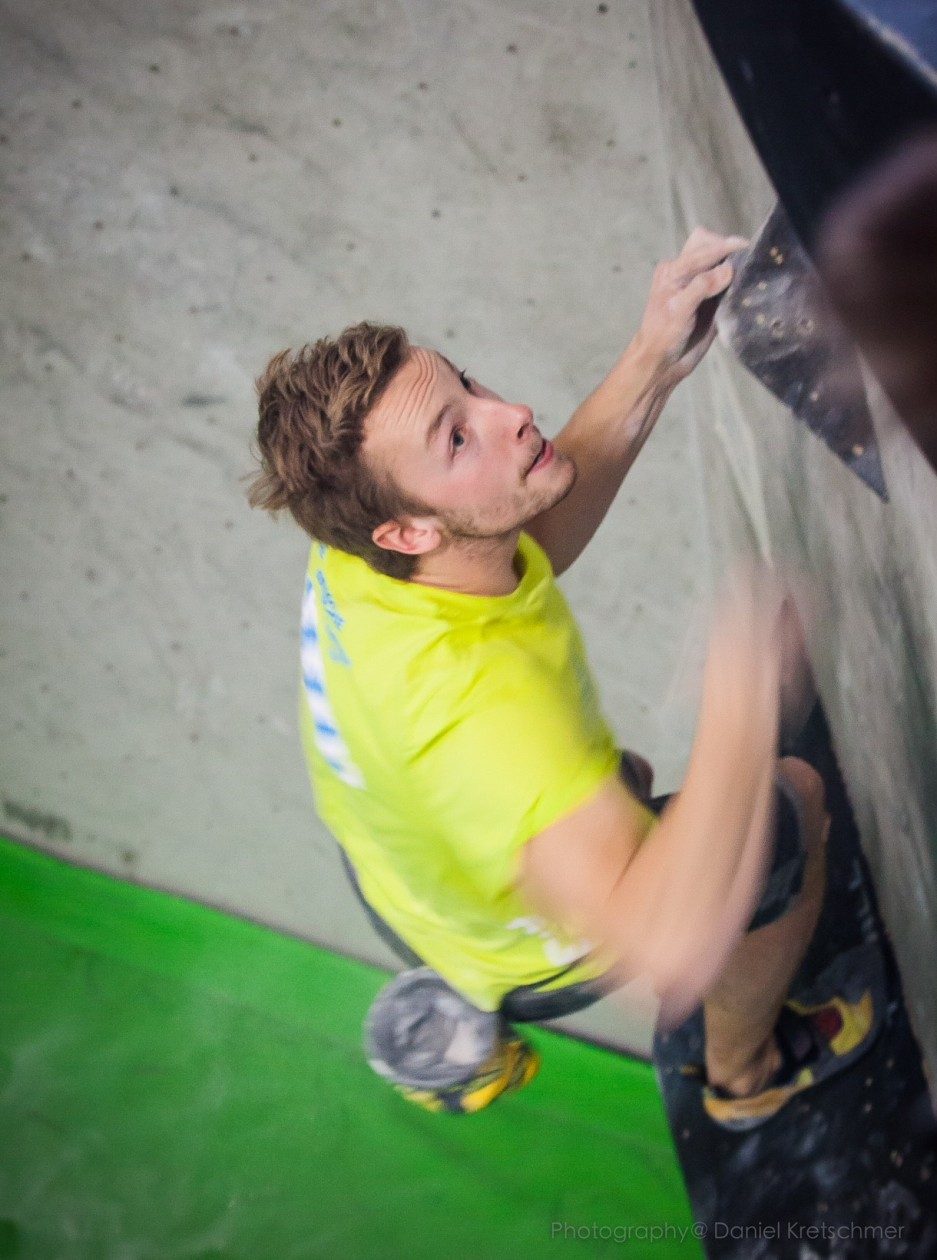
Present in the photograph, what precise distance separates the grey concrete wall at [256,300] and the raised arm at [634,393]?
71 mm

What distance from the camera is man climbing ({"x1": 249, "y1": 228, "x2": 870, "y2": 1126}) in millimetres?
893

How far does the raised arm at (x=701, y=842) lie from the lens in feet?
2.83

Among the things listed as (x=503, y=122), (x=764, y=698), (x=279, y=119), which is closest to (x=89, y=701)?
(x=279, y=119)

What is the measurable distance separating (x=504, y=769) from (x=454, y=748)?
0.18ft

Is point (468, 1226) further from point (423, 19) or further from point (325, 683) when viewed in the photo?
point (423, 19)

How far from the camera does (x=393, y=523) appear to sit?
1.06 metres

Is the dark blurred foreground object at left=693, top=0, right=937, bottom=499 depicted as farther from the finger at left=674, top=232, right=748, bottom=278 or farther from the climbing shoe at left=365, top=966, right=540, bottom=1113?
the climbing shoe at left=365, top=966, right=540, bottom=1113

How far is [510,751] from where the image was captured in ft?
3.07

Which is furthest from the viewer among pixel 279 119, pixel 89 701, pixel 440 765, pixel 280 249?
pixel 89 701

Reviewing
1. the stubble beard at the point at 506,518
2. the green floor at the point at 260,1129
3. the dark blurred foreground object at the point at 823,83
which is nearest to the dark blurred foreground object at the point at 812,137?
the dark blurred foreground object at the point at 823,83

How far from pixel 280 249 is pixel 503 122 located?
41cm

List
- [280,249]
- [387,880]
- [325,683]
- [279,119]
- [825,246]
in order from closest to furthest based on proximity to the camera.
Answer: [825,246] < [325,683] < [387,880] < [279,119] < [280,249]

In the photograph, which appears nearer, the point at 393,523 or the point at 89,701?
the point at 393,523

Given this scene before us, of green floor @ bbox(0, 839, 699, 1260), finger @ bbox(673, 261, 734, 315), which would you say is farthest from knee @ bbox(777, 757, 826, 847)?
green floor @ bbox(0, 839, 699, 1260)
